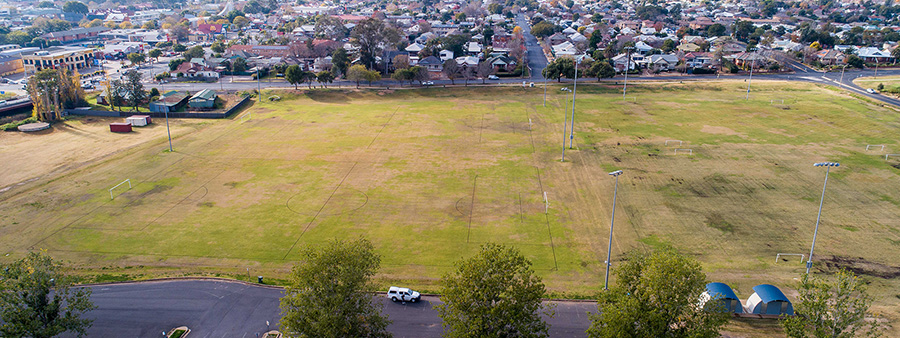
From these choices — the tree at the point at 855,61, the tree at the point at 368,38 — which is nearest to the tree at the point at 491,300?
the tree at the point at 368,38

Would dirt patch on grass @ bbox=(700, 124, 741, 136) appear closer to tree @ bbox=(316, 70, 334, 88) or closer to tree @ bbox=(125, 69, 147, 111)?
tree @ bbox=(316, 70, 334, 88)

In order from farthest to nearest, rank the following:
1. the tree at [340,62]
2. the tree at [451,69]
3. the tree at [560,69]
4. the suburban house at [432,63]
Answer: the suburban house at [432,63] → the tree at [340,62] → the tree at [451,69] → the tree at [560,69]

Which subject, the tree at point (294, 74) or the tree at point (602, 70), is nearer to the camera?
the tree at point (294, 74)

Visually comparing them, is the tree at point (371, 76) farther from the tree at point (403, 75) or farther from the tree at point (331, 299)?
the tree at point (331, 299)

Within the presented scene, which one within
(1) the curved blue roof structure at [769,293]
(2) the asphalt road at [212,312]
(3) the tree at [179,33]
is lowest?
(2) the asphalt road at [212,312]

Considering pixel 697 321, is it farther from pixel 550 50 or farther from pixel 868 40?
pixel 868 40

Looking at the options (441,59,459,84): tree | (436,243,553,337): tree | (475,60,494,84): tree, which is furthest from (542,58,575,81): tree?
(436,243,553,337): tree
